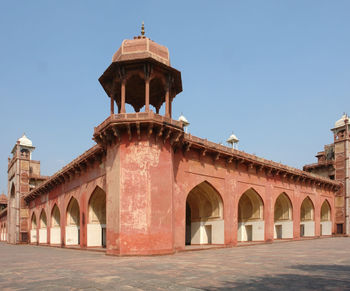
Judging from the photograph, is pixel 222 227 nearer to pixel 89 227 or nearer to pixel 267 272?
pixel 89 227

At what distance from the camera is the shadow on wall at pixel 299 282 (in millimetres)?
6363

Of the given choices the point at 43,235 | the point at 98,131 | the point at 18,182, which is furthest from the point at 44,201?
the point at 98,131

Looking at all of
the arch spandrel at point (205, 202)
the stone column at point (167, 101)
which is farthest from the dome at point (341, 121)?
the stone column at point (167, 101)

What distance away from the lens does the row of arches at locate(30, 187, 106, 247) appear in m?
19.1

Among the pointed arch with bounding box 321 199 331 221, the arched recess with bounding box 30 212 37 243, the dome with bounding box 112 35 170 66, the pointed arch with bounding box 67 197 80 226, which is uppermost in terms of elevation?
the dome with bounding box 112 35 170 66

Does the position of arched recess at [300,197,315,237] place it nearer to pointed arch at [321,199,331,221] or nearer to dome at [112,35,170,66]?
→ pointed arch at [321,199,331,221]

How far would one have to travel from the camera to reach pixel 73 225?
2350cm

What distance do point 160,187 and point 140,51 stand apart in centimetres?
571

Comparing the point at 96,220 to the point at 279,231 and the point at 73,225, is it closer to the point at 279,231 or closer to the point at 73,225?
the point at 73,225

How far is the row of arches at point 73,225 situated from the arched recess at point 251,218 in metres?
8.89

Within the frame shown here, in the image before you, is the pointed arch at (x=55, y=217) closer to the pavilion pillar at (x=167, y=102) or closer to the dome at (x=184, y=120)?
the dome at (x=184, y=120)

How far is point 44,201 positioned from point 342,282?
26.8 meters

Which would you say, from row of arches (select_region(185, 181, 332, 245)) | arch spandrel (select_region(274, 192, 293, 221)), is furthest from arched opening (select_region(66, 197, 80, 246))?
arch spandrel (select_region(274, 192, 293, 221))

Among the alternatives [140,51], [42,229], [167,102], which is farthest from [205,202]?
[42,229]
